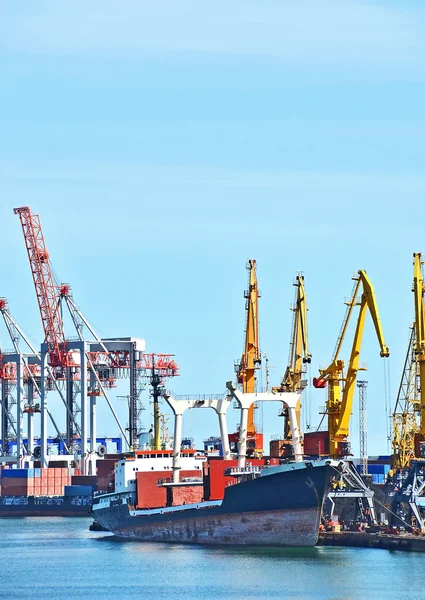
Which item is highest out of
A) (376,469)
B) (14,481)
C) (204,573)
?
(376,469)

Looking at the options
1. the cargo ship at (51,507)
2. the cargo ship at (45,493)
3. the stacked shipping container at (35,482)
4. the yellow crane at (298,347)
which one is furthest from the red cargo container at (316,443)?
the stacked shipping container at (35,482)

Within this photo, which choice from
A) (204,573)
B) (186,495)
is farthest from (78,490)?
(204,573)

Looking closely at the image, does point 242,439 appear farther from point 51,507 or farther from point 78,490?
point 51,507

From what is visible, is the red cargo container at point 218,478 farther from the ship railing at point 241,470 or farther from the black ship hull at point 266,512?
the black ship hull at point 266,512

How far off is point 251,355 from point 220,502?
2660cm

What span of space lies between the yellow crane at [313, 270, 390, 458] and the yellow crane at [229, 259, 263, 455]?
10462 millimetres

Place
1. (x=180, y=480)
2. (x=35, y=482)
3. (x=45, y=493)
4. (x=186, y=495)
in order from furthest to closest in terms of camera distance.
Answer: (x=45, y=493)
(x=35, y=482)
(x=180, y=480)
(x=186, y=495)

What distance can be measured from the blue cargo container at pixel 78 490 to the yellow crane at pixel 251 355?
30.2 metres

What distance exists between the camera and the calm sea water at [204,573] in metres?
61.7

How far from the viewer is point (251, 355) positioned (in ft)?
345

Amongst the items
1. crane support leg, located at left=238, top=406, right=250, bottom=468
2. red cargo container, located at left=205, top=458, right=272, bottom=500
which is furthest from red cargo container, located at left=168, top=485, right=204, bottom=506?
crane support leg, located at left=238, top=406, right=250, bottom=468

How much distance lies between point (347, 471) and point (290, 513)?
5.06 metres

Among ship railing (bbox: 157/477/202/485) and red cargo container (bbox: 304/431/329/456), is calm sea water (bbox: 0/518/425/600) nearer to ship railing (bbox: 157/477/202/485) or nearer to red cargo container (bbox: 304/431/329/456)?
ship railing (bbox: 157/477/202/485)

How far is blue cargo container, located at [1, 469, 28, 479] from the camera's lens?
136875 millimetres
